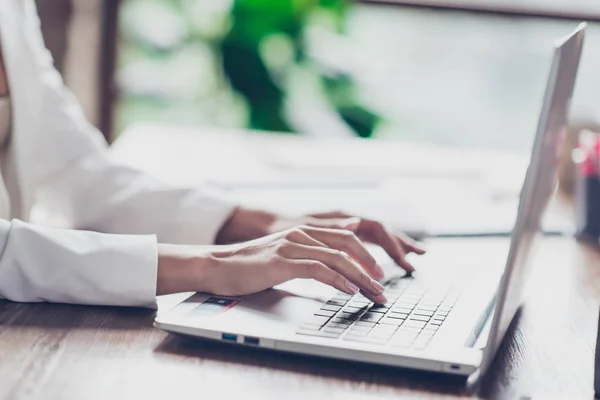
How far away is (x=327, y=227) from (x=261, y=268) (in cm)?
27

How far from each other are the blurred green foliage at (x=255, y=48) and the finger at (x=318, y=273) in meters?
1.67

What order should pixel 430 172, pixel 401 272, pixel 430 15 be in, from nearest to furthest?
pixel 401 272 < pixel 430 172 < pixel 430 15

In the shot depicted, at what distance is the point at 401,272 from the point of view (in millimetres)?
1156

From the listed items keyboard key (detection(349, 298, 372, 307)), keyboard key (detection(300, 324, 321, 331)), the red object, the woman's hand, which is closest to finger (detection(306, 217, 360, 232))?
the woman's hand

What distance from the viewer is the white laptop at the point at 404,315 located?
79 centimetres

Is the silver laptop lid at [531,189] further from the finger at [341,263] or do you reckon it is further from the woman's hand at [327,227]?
the woman's hand at [327,227]

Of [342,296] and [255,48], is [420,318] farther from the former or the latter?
[255,48]

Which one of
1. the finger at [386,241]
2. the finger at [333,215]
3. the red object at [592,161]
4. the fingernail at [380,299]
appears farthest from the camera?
the red object at [592,161]

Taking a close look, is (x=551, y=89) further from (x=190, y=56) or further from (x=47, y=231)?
(x=190, y=56)

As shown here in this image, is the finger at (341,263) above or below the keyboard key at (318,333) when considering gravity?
above

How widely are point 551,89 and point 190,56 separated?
198 cm

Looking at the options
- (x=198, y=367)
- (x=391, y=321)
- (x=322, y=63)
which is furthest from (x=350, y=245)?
(x=322, y=63)

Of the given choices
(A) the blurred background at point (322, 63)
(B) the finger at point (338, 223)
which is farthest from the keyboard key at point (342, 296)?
(A) the blurred background at point (322, 63)

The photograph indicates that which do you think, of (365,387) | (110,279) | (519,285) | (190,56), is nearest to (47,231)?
(110,279)
